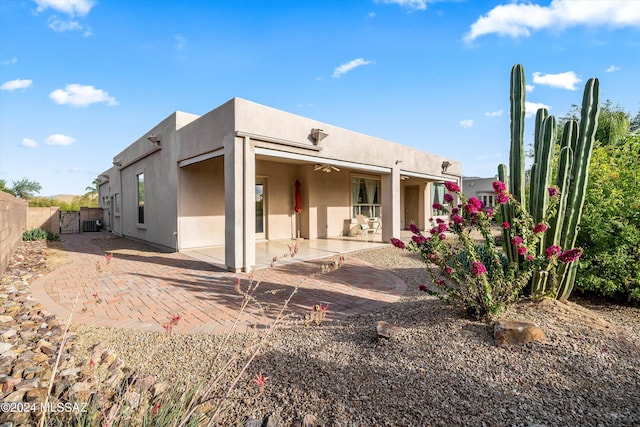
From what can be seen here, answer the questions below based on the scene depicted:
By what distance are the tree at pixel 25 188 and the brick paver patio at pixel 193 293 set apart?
2226 centimetres

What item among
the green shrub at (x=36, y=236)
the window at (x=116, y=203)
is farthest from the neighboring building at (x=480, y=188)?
the green shrub at (x=36, y=236)

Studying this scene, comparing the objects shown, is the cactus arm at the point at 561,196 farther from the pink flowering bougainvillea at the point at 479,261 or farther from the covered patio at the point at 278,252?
the covered patio at the point at 278,252

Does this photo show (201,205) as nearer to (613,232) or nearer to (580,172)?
(580,172)

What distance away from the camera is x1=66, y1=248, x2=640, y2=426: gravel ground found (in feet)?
6.75

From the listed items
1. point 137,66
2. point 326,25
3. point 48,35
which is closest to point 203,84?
point 137,66

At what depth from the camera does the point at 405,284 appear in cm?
595

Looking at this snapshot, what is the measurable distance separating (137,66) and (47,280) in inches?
296

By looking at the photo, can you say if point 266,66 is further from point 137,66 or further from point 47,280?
point 47,280

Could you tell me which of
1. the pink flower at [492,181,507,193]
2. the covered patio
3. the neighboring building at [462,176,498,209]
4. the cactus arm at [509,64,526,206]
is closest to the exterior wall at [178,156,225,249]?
the covered patio

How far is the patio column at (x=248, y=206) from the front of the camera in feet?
21.6

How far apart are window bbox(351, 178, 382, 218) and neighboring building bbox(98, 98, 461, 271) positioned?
49mm

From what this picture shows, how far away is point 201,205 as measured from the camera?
9734 millimetres

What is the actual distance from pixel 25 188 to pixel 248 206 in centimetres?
2662

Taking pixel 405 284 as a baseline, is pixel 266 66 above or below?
above
